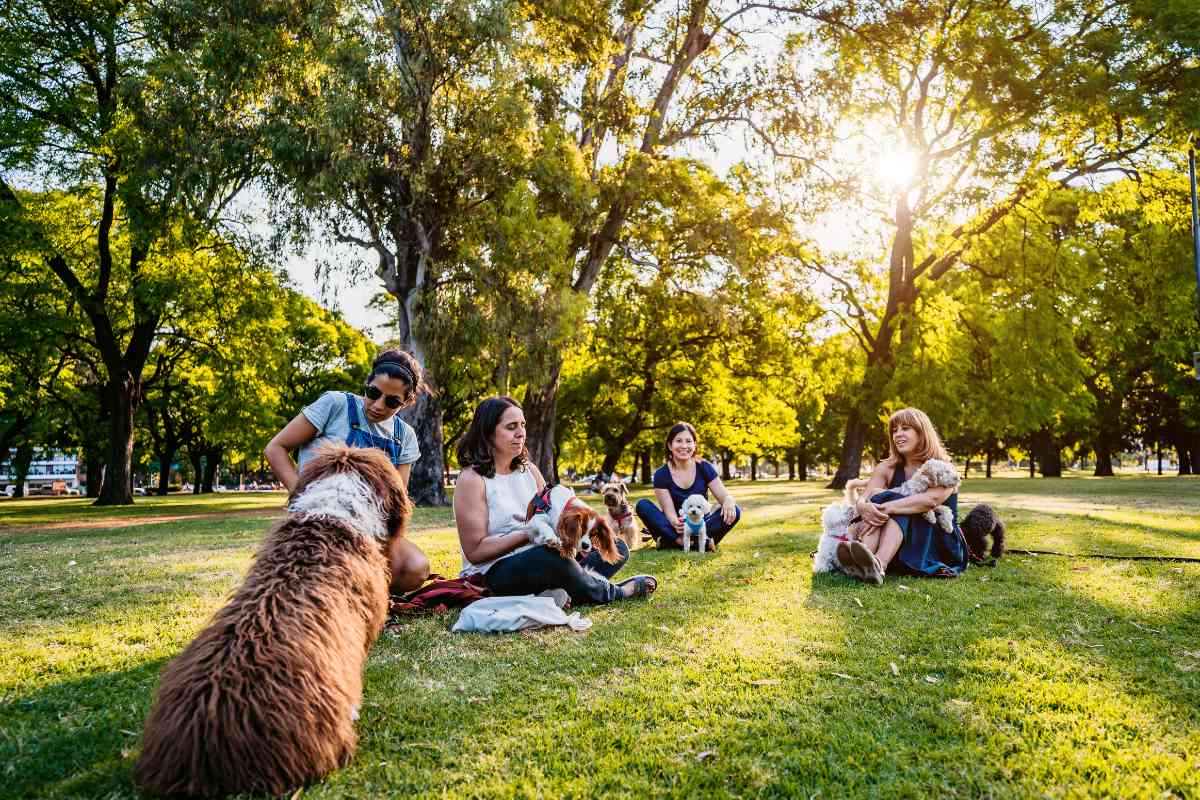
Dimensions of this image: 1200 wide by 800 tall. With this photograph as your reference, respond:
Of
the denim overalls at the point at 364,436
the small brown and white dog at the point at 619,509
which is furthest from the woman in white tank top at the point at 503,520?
the small brown and white dog at the point at 619,509

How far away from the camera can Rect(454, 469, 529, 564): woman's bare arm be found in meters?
5.31

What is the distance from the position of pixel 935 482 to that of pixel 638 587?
9.45 feet

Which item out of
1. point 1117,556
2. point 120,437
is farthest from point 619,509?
point 120,437

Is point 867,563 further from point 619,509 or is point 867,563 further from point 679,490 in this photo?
point 679,490

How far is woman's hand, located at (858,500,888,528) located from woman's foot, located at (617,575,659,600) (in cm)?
215

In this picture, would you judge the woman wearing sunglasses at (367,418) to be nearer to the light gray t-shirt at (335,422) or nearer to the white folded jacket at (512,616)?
the light gray t-shirt at (335,422)

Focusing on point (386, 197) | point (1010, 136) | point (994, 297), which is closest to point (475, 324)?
point (386, 197)

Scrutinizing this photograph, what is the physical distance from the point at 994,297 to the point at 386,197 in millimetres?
20653

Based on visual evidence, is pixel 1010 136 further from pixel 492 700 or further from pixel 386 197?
pixel 492 700

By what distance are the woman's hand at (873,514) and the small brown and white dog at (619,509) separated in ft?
9.97

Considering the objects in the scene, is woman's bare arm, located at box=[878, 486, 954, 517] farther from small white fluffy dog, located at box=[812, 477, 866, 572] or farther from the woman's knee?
the woman's knee

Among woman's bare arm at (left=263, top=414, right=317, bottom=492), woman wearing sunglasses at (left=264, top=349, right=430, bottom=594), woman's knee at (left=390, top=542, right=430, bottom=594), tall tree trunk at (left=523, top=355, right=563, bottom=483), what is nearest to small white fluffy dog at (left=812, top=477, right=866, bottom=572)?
woman's knee at (left=390, top=542, right=430, bottom=594)

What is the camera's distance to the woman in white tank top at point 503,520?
17.2 feet

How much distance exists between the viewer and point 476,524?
213 inches
